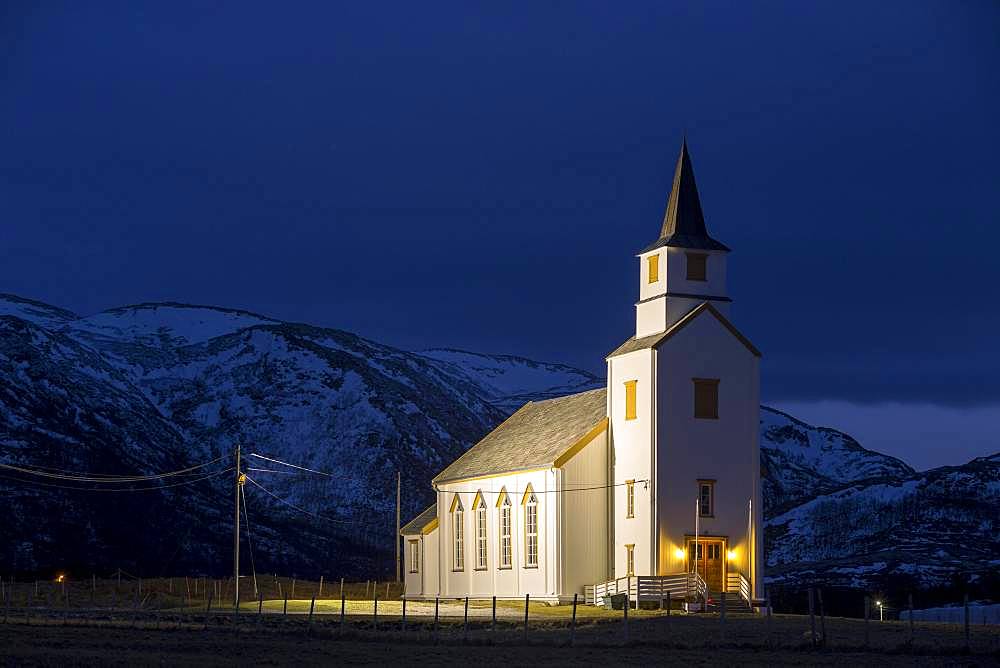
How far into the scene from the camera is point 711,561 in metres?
63.6

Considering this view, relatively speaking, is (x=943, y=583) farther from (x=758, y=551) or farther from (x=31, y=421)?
(x=31, y=421)

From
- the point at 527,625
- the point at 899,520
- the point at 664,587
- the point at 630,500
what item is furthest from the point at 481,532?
the point at 899,520

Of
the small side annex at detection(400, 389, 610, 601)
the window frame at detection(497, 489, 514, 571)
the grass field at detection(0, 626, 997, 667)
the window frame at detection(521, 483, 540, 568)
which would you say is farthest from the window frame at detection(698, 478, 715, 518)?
the grass field at detection(0, 626, 997, 667)

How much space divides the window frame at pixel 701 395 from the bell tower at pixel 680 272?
2.56 metres

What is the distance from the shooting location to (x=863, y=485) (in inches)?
6599

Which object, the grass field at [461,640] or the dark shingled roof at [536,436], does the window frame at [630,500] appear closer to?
the dark shingled roof at [536,436]

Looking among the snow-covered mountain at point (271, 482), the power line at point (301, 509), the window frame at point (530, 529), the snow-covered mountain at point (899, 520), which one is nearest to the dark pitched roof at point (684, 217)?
the window frame at point (530, 529)

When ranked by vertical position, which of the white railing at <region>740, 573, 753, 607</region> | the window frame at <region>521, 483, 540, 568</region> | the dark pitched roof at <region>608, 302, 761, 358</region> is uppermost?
the dark pitched roof at <region>608, 302, 761, 358</region>

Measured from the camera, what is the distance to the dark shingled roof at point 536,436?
68.4 m

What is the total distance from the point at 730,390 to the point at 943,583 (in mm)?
55406

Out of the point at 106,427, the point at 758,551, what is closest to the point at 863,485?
the point at 106,427

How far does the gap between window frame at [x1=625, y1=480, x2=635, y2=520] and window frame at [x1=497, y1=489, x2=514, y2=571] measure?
21.5ft

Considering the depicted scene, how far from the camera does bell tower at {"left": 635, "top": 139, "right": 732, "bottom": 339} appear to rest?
216 feet

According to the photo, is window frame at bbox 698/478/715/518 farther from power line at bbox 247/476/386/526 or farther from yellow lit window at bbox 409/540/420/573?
power line at bbox 247/476/386/526
